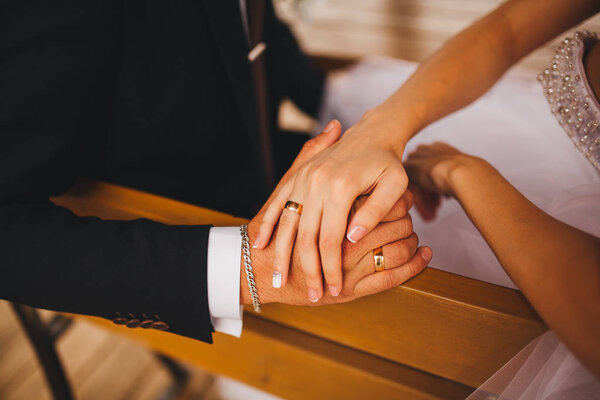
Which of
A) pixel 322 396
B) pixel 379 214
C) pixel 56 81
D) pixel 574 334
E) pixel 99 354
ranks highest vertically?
pixel 56 81

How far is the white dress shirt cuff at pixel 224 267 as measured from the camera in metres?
0.57

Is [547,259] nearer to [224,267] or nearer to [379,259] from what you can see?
[379,259]

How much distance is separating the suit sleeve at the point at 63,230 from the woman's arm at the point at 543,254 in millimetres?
438

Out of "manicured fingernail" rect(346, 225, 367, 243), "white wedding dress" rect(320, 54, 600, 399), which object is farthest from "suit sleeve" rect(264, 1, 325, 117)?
"manicured fingernail" rect(346, 225, 367, 243)

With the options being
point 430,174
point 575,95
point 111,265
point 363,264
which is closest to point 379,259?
point 363,264

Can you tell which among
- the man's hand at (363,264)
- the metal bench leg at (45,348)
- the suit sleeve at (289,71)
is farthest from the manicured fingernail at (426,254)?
the metal bench leg at (45,348)

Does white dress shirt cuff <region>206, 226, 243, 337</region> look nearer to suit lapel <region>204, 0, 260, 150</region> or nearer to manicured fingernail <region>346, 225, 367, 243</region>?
manicured fingernail <region>346, 225, 367, 243</region>

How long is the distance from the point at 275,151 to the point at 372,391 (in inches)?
29.7

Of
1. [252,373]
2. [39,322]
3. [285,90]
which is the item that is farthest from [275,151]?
[39,322]

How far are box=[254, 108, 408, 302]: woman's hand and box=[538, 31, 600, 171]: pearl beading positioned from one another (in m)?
0.39

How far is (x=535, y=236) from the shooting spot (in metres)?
0.51

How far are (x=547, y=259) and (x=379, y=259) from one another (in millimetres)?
216

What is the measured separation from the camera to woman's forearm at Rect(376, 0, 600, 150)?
738 millimetres

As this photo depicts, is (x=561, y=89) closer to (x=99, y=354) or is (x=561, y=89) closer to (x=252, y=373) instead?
(x=252, y=373)
